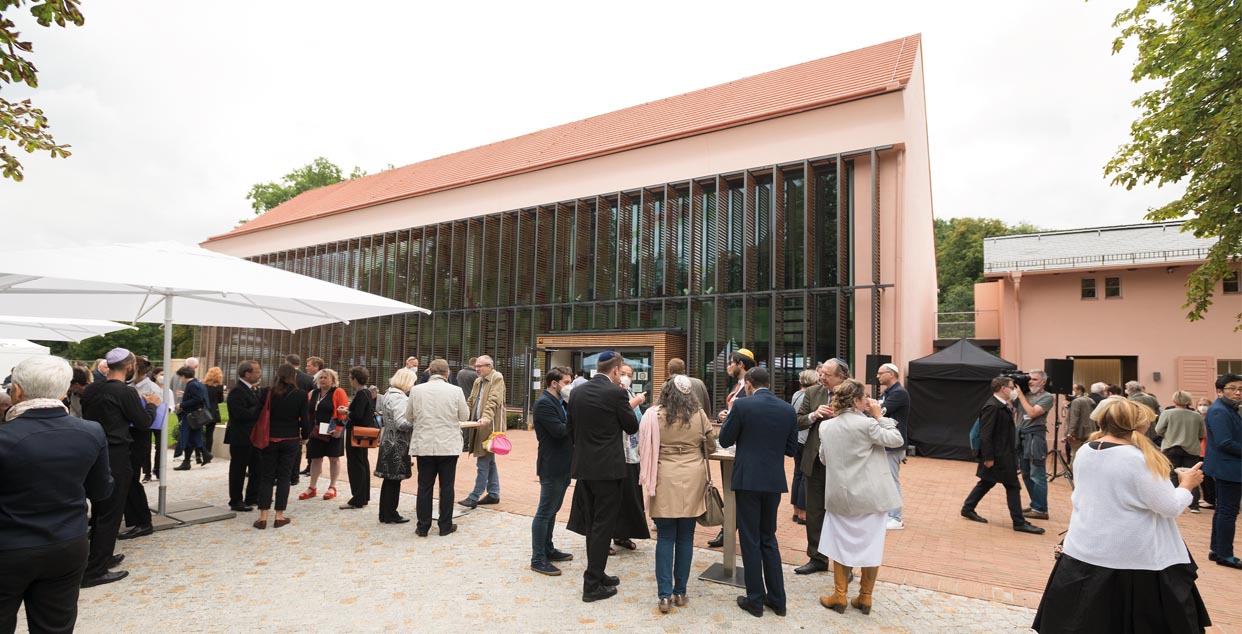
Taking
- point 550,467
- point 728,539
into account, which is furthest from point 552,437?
point 728,539

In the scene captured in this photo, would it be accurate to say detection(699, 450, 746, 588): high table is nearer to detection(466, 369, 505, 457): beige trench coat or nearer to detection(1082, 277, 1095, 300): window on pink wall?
detection(466, 369, 505, 457): beige trench coat

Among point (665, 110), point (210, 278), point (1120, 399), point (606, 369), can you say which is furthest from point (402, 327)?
point (1120, 399)

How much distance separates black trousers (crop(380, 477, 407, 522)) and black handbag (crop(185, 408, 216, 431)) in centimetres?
482

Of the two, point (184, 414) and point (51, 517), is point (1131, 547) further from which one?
point (184, 414)

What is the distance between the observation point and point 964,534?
6.32 meters

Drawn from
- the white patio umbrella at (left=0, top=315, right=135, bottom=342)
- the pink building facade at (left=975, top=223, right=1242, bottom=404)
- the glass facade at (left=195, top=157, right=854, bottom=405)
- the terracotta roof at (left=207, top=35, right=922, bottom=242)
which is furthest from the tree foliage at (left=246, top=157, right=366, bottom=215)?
the pink building facade at (left=975, top=223, right=1242, bottom=404)

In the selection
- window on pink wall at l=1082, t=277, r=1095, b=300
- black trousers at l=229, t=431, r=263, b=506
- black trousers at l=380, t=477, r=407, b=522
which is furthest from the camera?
window on pink wall at l=1082, t=277, r=1095, b=300

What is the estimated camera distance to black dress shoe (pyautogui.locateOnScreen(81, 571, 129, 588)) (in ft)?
15.0

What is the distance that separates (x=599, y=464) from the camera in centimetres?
443

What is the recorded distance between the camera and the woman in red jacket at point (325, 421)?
285 inches

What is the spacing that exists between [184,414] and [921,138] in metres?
19.8

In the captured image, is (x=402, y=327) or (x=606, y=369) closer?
(x=606, y=369)

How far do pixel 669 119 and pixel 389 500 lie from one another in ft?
53.0

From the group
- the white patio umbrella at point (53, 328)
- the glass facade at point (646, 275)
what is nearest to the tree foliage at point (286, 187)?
the glass facade at point (646, 275)
